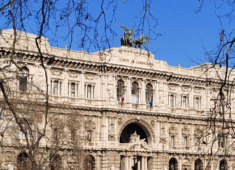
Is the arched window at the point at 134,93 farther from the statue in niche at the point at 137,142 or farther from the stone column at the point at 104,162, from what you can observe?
the stone column at the point at 104,162

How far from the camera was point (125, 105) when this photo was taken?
51.5 meters

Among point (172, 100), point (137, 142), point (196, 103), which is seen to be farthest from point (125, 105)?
point (196, 103)

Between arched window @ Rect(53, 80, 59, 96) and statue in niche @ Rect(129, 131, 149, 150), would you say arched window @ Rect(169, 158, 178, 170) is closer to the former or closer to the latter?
statue in niche @ Rect(129, 131, 149, 150)

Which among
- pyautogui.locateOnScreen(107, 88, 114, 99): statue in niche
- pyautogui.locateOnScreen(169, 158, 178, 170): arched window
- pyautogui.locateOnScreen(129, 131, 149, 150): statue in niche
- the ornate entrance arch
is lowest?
pyautogui.locateOnScreen(169, 158, 178, 170): arched window

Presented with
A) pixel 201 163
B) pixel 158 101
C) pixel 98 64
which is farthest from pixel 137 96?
pixel 201 163

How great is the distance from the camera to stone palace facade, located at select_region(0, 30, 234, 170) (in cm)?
4831

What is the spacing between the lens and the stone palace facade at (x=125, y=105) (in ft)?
159

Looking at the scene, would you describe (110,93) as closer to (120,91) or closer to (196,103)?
(120,91)

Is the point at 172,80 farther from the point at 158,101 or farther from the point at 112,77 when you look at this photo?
the point at 112,77

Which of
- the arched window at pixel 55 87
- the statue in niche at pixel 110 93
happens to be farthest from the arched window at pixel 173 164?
the arched window at pixel 55 87

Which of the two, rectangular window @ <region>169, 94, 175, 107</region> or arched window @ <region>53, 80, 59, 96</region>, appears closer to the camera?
arched window @ <region>53, 80, 59, 96</region>

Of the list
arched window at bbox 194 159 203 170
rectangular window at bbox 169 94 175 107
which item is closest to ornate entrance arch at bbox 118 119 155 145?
rectangular window at bbox 169 94 175 107

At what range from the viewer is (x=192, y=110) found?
189ft

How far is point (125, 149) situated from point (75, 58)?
37.5ft
